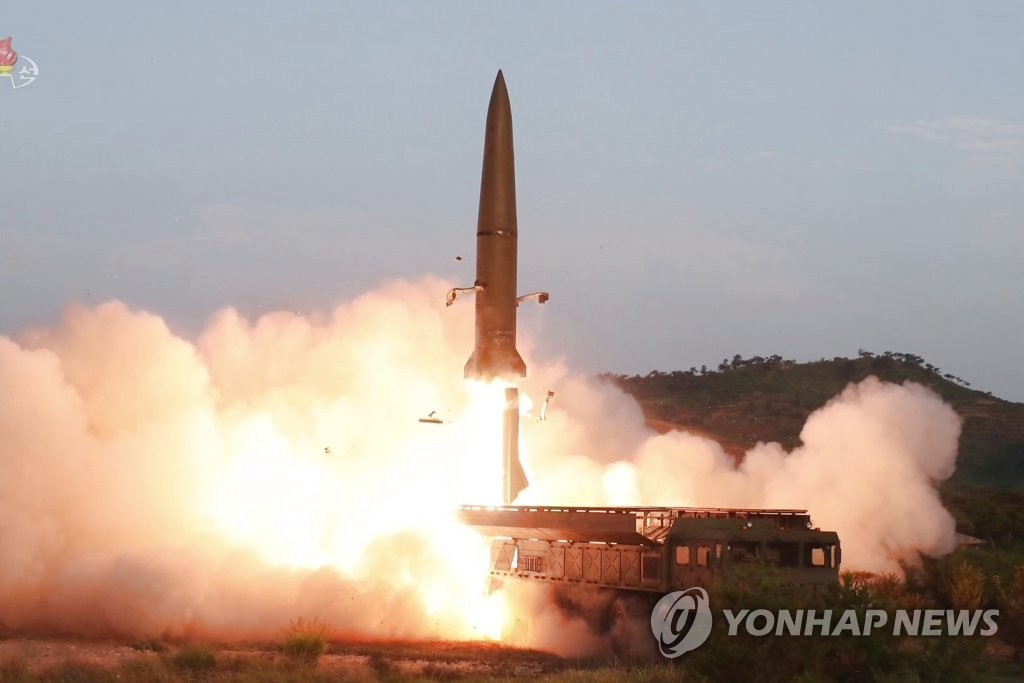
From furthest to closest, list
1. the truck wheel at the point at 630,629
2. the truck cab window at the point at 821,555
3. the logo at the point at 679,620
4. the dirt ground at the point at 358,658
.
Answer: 1. the truck cab window at the point at 821,555
2. the truck wheel at the point at 630,629
3. the logo at the point at 679,620
4. the dirt ground at the point at 358,658

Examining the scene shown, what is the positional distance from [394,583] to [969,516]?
27.5 meters

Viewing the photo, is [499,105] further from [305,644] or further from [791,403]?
[791,403]

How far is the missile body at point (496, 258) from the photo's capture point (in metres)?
30.0

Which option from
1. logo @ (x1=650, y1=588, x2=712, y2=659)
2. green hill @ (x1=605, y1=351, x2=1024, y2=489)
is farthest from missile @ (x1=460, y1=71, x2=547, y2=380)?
green hill @ (x1=605, y1=351, x2=1024, y2=489)

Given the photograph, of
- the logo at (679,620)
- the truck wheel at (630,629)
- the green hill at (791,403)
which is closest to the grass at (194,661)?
the truck wheel at (630,629)

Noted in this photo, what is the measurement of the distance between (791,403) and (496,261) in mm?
57349

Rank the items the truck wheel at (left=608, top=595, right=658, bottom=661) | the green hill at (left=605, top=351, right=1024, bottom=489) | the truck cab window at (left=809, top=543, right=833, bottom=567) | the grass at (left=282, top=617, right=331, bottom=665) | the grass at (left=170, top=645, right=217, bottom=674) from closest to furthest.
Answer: the grass at (left=170, top=645, right=217, bottom=674), the grass at (left=282, top=617, right=331, bottom=665), the truck wheel at (left=608, top=595, right=658, bottom=661), the truck cab window at (left=809, top=543, right=833, bottom=567), the green hill at (left=605, top=351, right=1024, bottom=489)

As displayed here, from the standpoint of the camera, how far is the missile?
98.4 ft

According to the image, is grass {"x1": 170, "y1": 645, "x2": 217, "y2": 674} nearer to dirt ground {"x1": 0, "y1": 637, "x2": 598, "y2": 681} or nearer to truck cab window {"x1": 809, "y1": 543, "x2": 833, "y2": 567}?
dirt ground {"x1": 0, "y1": 637, "x2": 598, "y2": 681}

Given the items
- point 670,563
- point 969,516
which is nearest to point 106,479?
point 670,563

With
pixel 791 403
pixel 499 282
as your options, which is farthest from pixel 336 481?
pixel 791 403

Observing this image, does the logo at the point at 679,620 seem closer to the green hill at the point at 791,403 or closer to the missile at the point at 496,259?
the missile at the point at 496,259

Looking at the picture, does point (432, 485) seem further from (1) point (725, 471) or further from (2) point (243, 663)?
(2) point (243, 663)

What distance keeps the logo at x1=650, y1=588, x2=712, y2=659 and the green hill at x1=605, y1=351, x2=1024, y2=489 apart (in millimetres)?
43776
